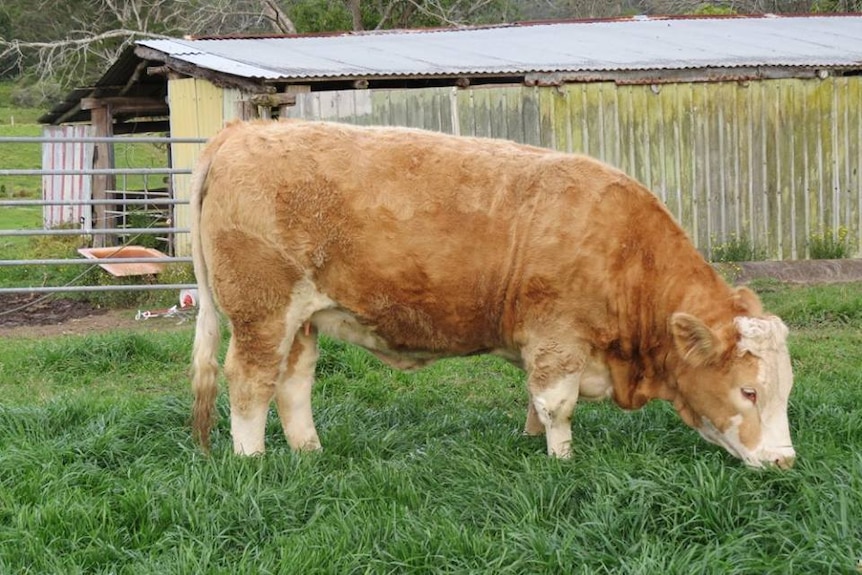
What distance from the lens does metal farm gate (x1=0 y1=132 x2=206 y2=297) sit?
11.4m

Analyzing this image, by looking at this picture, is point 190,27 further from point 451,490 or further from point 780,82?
point 451,490

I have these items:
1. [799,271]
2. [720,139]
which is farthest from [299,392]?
[720,139]

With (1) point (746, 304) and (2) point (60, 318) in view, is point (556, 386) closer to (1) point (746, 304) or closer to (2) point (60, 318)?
(1) point (746, 304)

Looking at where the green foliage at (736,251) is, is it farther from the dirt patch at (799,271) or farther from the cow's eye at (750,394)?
the cow's eye at (750,394)

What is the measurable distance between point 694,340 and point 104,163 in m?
13.8

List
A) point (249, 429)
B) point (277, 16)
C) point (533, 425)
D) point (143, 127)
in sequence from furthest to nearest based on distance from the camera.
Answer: point (277, 16) < point (143, 127) < point (533, 425) < point (249, 429)

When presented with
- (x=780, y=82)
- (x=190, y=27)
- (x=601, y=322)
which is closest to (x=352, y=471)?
(x=601, y=322)

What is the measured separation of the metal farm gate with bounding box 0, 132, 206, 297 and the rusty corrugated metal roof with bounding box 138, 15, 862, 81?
62.5 inches

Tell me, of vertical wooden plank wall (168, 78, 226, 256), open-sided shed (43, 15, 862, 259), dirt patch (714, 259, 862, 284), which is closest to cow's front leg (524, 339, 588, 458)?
open-sided shed (43, 15, 862, 259)

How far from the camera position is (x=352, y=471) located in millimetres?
5082

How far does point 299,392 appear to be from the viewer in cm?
580

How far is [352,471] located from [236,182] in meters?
1.64

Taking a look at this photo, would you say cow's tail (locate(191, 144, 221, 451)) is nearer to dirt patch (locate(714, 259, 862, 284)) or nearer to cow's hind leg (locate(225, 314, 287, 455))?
cow's hind leg (locate(225, 314, 287, 455))

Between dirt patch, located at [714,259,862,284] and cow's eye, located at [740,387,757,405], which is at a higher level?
cow's eye, located at [740,387,757,405]
